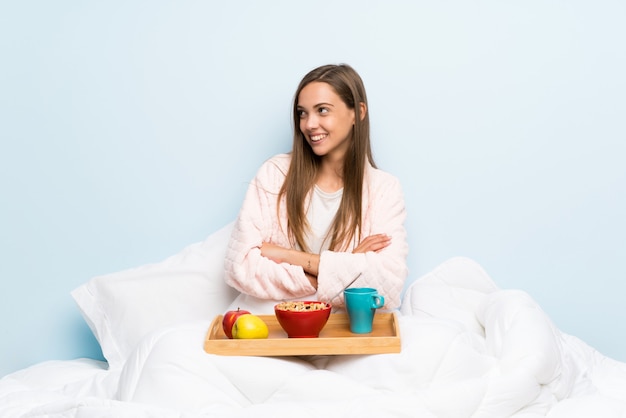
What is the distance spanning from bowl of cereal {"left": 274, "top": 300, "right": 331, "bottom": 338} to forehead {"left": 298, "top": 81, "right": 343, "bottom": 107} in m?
0.68

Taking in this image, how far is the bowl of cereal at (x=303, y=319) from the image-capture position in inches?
71.1

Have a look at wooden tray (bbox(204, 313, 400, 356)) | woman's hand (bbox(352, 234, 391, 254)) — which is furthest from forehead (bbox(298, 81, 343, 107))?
wooden tray (bbox(204, 313, 400, 356))

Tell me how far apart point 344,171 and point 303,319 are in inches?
27.2

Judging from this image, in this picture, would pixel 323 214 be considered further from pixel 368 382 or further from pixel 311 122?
pixel 368 382

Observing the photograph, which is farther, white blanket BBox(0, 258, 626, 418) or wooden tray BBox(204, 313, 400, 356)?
wooden tray BBox(204, 313, 400, 356)

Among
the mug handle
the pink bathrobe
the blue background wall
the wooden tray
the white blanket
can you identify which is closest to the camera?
the white blanket

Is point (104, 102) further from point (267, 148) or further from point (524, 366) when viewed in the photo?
point (524, 366)

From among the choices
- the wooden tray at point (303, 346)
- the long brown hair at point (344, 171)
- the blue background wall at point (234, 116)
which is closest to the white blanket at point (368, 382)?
the wooden tray at point (303, 346)

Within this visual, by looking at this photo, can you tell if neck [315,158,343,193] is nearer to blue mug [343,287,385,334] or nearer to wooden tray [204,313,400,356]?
blue mug [343,287,385,334]

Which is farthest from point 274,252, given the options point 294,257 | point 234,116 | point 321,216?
point 234,116

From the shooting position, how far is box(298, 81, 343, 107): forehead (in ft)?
7.45

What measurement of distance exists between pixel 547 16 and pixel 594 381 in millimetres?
1217

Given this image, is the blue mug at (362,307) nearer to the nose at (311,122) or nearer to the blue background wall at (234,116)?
the nose at (311,122)

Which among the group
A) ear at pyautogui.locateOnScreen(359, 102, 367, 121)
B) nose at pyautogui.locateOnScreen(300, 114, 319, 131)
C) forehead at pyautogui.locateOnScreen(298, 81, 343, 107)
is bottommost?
nose at pyautogui.locateOnScreen(300, 114, 319, 131)
